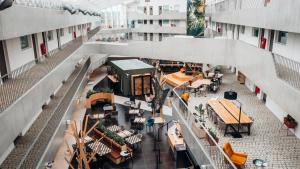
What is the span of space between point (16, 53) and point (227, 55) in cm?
1616

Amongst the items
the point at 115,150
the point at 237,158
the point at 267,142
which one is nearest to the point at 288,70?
the point at 267,142

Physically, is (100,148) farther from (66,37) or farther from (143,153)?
(66,37)

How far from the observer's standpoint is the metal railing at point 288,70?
12.0m

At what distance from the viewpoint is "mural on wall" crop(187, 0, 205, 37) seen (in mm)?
32656

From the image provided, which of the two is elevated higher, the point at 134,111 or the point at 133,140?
the point at 134,111

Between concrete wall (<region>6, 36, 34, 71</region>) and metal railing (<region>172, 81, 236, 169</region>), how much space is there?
1028 cm

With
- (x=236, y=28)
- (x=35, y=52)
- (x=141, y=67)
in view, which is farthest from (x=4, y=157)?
(x=236, y=28)

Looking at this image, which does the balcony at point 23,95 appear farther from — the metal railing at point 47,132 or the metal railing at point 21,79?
the metal railing at point 47,132

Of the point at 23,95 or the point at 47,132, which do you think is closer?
the point at 23,95

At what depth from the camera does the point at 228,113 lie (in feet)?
50.4

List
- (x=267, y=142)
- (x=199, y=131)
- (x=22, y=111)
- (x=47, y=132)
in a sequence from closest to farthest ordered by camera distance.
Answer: (x=22, y=111)
(x=199, y=131)
(x=267, y=142)
(x=47, y=132)

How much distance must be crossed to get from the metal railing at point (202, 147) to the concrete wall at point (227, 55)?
347 cm

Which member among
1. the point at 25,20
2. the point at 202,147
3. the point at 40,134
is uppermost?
the point at 25,20

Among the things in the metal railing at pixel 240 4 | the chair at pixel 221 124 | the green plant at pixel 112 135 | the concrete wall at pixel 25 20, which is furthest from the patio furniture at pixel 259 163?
the concrete wall at pixel 25 20
